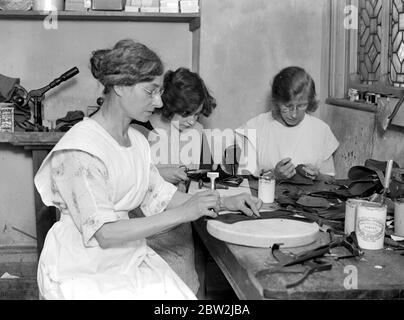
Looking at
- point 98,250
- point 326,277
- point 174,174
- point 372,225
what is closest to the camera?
point 326,277

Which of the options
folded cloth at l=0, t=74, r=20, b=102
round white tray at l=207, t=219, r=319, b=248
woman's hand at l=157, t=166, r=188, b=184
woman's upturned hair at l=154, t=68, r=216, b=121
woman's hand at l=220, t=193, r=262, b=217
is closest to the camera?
round white tray at l=207, t=219, r=319, b=248

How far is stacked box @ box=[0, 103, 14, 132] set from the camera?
339 centimetres

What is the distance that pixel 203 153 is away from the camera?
3291 mm

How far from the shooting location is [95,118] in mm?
1883

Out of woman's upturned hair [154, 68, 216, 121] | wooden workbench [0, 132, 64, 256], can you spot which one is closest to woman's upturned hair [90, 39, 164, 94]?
woman's upturned hair [154, 68, 216, 121]

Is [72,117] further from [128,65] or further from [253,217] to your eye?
[253,217]

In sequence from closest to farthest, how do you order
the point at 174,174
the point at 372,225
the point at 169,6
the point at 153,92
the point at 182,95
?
the point at 372,225
the point at 153,92
the point at 174,174
the point at 182,95
the point at 169,6

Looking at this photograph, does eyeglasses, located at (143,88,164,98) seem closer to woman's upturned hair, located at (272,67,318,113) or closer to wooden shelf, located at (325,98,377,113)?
woman's upturned hair, located at (272,67,318,113)

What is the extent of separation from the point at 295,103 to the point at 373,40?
601mm

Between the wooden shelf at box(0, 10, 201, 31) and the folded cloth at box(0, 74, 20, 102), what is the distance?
0.39 metres

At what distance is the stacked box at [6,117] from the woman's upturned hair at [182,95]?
1.02m

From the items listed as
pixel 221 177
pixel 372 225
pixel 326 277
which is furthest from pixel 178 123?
pixel 326 277

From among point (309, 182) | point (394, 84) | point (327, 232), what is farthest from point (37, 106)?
point (327, 232)

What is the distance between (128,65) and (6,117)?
5.98 feet
